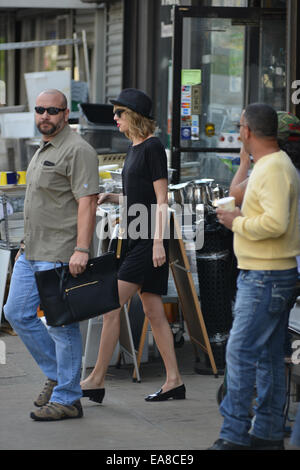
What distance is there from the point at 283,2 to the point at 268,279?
5.73 metres

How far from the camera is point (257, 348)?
446cm

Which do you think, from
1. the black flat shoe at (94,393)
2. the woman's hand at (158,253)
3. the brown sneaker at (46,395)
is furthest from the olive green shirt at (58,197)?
the black flat shoe at (94,393)

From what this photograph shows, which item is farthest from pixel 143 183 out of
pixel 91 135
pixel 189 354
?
pixel 91 135

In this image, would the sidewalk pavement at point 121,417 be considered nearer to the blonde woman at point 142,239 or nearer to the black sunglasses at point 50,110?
the blonde woman at point 142,239

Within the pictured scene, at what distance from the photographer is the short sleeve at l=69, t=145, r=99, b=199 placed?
5.22 metres

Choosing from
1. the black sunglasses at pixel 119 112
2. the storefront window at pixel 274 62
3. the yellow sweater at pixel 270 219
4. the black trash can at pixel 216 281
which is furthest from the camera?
the storefront window at pixel 274 62

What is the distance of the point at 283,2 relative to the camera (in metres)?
9.45

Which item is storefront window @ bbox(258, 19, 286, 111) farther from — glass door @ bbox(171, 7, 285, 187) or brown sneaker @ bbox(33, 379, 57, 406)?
brown sneaker @ bbox(33, 379, 57, 406)

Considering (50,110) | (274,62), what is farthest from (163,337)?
(274,62)

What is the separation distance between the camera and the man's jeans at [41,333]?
5.32 meters

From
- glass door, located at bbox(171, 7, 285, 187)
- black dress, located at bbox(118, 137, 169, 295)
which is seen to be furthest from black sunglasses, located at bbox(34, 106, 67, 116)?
glass door, located at bbox(171, 7, 285, 187)

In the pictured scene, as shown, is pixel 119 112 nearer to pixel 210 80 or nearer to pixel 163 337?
pixel 163 337

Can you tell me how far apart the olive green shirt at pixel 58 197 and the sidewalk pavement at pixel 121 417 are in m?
0.96

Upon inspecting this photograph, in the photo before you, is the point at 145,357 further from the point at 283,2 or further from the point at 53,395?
the point at 283,2
